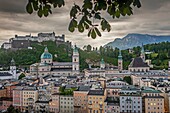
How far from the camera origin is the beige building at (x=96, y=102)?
1720cm

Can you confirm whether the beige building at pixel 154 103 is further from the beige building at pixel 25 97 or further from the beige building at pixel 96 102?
the beige building at pixel 25 97

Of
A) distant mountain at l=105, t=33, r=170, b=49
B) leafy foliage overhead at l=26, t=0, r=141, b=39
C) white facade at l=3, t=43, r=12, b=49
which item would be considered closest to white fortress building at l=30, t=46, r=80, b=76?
white facade at l=3, t=43, r=12, b=49

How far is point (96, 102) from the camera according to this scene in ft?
57.2

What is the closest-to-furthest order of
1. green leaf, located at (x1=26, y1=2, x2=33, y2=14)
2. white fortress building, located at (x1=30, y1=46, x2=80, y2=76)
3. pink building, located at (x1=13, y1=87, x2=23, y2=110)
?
green leaf, located at (x1=26, y1=2, x2=33, y2=14), pink building, located at (x1=13, y1=87, x2=23, y2=110), white fortress building, located at (x1=30, y1=46, x2=80, y2=76)

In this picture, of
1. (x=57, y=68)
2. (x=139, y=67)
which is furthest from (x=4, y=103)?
(x=139, y=67)

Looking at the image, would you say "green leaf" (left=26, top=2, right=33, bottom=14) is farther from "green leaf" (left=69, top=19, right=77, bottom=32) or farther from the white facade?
the white facade

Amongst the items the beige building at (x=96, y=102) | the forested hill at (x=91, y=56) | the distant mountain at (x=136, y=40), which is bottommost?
the beige building at (x=96, y=102)

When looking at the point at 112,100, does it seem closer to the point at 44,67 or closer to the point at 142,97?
the point at 142,97

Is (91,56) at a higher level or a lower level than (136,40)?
lower

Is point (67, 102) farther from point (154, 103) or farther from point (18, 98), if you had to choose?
point (154, 103)

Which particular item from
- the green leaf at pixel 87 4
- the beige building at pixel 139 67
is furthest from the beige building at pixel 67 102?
the green leaf at pixel 87 4

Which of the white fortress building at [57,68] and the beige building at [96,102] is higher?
the white fortress building at [57,68]

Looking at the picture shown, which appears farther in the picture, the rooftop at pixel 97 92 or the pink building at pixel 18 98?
the pink building at pixel 18 98

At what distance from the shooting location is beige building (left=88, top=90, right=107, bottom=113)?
1720cm
